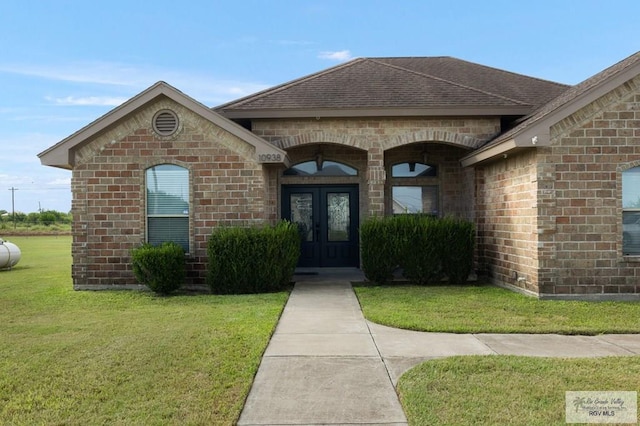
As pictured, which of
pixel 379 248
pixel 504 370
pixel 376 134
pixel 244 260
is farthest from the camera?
pixel 376 134

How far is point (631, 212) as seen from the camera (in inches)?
404

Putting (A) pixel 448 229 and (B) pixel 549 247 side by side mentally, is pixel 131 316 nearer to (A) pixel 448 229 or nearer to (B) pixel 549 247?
(A) pixel 448 229

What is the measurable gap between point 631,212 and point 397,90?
6.53 metres

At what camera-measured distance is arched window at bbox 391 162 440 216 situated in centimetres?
1509

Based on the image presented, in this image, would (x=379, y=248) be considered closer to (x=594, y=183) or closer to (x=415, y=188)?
(x=415, y=188)

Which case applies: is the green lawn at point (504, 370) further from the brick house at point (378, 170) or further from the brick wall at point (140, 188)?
the brick wall at point (140, 188)

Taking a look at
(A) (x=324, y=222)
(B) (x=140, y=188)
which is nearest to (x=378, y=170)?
(A) (x=324, y=222)

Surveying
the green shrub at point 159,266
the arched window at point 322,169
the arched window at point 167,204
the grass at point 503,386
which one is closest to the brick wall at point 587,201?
the grass at point 503,386

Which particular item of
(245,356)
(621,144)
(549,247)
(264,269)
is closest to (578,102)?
(621,144)

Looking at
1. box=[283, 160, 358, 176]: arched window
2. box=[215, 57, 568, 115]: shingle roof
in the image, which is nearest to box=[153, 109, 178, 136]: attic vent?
box=[215, 57, 568, 115]: shingle roof

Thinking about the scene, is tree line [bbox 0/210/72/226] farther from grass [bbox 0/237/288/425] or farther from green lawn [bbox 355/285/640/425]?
green lawn [bbox 355/285/640/425]

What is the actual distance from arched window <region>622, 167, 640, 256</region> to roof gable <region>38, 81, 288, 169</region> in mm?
7304

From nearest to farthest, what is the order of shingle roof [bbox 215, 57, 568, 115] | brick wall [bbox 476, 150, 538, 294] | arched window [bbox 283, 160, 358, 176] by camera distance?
brick wall [bbox 476, 150, 538, 294] → shingle roof [bbox 215, 57, 568, 115] → arched window [bbox 283, 160, 358, 176]

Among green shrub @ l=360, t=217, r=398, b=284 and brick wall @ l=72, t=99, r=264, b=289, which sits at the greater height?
brick wall @ l=72, t=99, r=264, b=289
